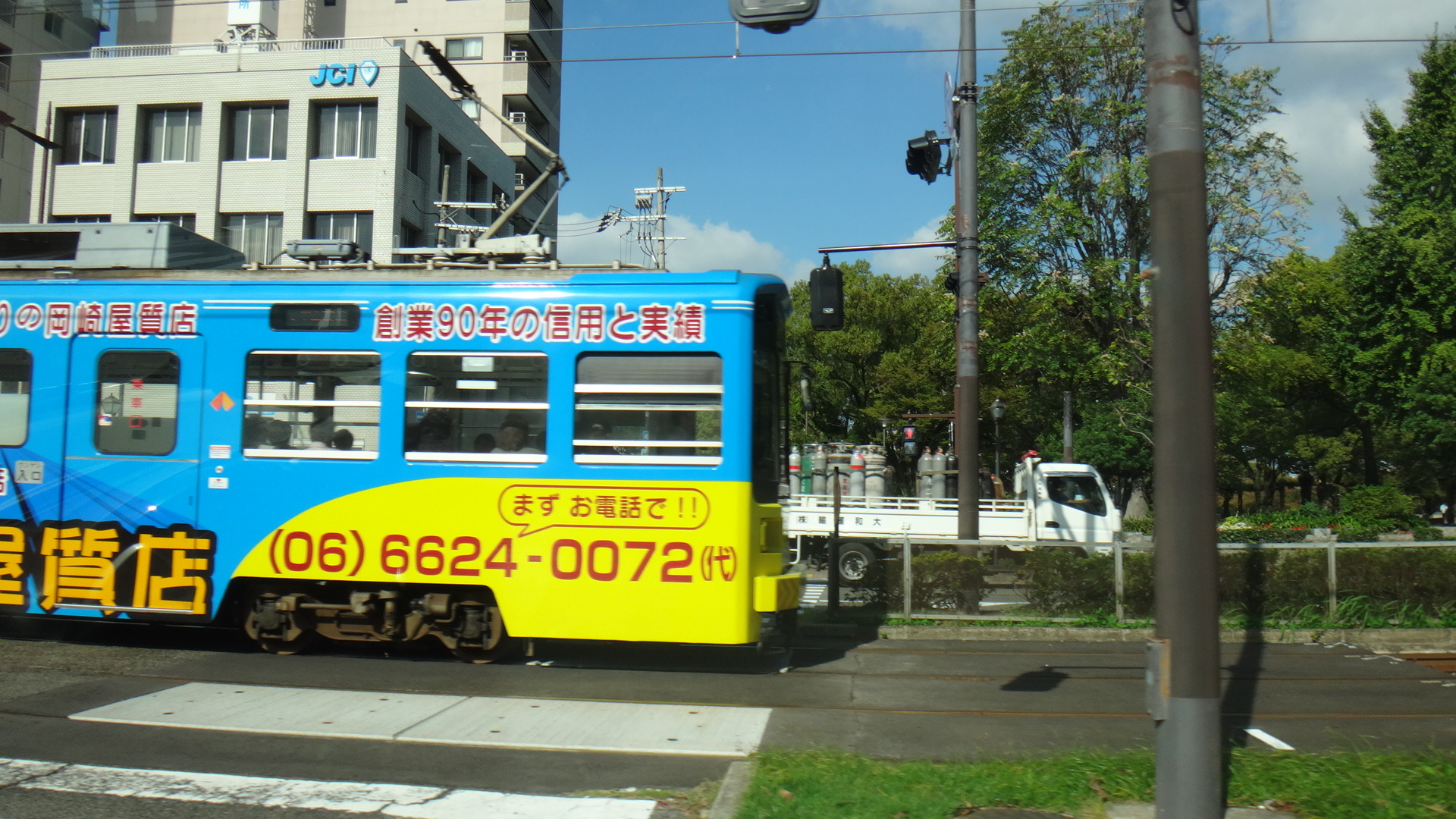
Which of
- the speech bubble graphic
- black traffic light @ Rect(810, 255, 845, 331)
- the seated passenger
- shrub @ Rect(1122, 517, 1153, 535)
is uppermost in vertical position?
black traffic light @ Rect(810, 255, 845, 331)

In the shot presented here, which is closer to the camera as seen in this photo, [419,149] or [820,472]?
[820,472]

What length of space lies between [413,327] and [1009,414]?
120 feet

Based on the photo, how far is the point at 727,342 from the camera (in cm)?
815

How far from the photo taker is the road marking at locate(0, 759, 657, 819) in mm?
4953

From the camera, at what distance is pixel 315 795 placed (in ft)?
17.0

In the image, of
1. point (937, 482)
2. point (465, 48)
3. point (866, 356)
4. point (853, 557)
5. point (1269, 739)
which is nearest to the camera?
point (1269, 739)

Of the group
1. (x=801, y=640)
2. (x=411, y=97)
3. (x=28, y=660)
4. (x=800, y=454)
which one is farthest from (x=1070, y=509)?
(x=411, y=97)

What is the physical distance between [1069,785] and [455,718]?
3928 mm

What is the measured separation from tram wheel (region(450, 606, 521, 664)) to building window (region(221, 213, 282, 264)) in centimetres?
2666

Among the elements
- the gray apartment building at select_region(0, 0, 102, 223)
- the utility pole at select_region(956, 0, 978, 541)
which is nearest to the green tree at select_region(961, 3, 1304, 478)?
the utility pole at select_region(956, 0, 978, 541)

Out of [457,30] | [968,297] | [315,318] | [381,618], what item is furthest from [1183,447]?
[457,30]

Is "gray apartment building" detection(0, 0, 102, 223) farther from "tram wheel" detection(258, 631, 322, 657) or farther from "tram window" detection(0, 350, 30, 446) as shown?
"tram wheel" detection(258, 631, 322, 657)

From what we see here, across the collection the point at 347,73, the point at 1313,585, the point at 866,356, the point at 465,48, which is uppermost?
the point at 465,48

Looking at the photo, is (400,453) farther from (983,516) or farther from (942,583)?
(983,516)
